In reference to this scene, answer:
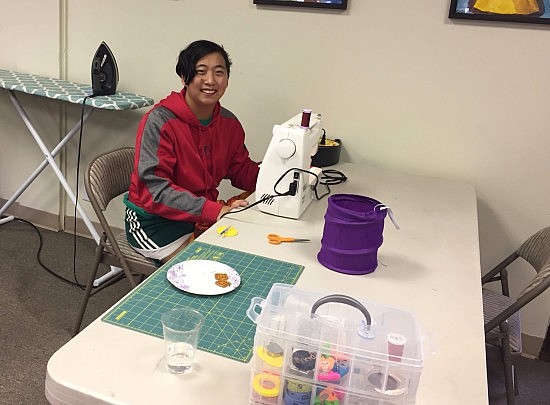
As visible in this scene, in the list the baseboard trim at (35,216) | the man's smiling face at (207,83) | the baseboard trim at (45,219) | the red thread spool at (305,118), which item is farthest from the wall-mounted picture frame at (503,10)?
the baseboard trim at (35,216)

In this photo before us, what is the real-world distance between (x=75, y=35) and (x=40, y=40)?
0.75 feet

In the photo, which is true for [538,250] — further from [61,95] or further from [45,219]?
[45,219]

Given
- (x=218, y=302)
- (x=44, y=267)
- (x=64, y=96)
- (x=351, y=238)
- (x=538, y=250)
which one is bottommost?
(x=44, y=267)

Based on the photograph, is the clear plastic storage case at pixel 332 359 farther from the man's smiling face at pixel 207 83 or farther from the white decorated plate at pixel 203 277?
the man's smiling face at pixel 207 83

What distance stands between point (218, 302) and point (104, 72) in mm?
1832

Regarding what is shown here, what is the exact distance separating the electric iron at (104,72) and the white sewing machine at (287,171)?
1269mm

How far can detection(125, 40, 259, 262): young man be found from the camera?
1821 millimetres

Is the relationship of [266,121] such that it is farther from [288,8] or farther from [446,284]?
[446,284]

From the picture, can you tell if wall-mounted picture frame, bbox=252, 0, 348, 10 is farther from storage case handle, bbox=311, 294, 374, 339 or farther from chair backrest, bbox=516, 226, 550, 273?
storage case handle, bbox=311, 294, 374, 339

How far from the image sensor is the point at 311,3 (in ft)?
7.82

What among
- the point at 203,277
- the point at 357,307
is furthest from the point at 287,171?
the point at 357,307

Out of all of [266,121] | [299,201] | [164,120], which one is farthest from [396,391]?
[266,121]

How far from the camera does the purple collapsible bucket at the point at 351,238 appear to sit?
1366 mm

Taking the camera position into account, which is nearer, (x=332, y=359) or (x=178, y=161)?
(x=332, y=359)
